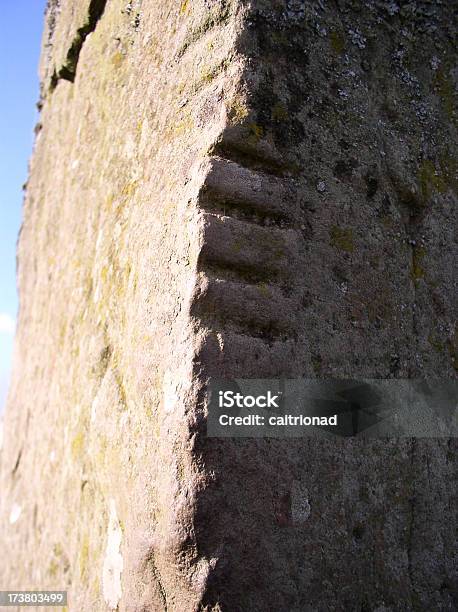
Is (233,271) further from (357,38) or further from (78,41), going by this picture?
(78,41)

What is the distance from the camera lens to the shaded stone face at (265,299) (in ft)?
3.98

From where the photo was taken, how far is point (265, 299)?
1.30m

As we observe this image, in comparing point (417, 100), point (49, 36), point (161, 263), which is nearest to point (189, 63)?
point (161, 263)

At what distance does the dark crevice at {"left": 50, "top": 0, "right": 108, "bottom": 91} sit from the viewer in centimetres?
220

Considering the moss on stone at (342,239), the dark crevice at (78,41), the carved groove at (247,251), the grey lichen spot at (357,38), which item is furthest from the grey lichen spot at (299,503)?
the dark crevice at (78,41)

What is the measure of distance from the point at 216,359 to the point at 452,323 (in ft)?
2.28

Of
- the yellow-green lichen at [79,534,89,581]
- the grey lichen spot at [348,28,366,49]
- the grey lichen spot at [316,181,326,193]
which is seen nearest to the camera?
the grey lichen spot at [316,181,326,193]

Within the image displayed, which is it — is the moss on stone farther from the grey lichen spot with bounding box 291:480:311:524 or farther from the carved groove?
the grey lichen spot with bounding box 291:480:311:524

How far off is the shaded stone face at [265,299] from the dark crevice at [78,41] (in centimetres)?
33

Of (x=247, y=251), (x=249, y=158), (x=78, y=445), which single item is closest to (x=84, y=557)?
(x=78, y=445)

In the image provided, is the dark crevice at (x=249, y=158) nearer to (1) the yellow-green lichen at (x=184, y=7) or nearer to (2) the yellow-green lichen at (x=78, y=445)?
(1) the yellow-green lichen at (x=184, y=7)

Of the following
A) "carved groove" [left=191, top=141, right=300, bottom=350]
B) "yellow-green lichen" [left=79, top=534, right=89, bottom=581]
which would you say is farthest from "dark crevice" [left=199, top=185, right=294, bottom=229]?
"yellow-green lichen" [left=79, top=534, right=89, bottom=581]

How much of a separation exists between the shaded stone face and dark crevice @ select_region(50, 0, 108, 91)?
0.33 metres

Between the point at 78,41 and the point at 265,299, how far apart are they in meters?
1.55
